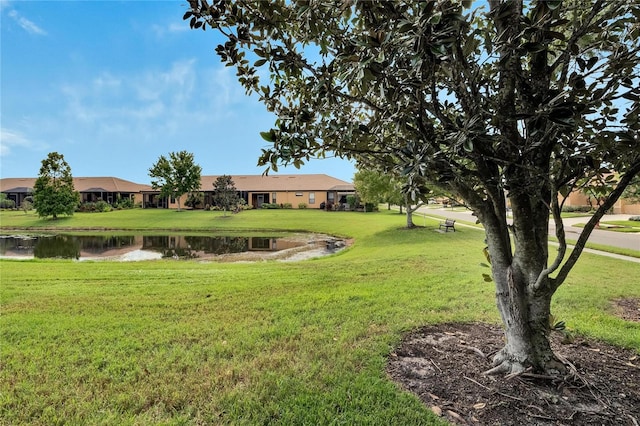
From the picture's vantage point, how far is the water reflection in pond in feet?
50.4

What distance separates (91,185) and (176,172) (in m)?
19.1

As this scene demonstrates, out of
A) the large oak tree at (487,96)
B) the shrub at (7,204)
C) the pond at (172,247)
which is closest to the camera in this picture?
the large oak tree at (487,96)

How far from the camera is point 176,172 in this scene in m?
40.8

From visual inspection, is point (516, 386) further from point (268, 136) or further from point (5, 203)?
point (5, 203)

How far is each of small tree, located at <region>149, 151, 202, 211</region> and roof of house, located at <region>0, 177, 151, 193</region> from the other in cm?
1147

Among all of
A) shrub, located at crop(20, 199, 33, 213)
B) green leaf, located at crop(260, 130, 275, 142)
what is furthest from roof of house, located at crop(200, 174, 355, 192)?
green leaf, located at crop(260, 130, 275, 142)

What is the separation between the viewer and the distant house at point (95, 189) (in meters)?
47.6

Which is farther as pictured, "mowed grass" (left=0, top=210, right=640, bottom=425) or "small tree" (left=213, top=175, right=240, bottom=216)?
"small tree" (left=213, top=175, right=240, bottom=216)

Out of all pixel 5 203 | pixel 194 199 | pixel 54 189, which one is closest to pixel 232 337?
pixel 54 189

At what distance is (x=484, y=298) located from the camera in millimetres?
5902

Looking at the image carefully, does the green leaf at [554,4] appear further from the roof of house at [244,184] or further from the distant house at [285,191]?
the roof of house at [244,184]

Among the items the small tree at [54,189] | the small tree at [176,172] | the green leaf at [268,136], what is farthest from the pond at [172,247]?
the small tree at [176,172]

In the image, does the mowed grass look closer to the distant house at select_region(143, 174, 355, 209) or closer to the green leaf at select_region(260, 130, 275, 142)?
the green leaf at select_region(260, 130, 275, 142)

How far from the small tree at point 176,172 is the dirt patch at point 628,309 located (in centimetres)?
4242
